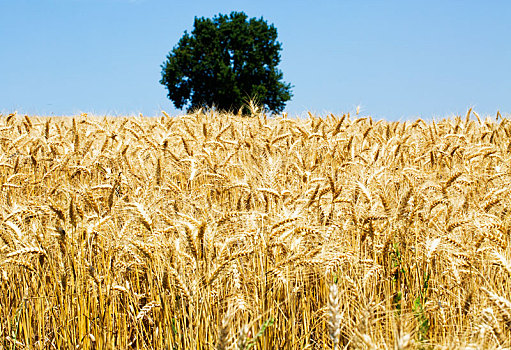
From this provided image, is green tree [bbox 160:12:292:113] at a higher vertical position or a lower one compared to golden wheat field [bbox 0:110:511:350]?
higher

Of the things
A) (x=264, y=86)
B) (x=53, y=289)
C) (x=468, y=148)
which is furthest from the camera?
(x=264, y=86)

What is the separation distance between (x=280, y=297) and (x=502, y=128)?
6.40 metres

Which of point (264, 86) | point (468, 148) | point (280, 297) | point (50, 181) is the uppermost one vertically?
point (264, 86)

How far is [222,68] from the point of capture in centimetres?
3253

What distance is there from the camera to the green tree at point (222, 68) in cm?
3319

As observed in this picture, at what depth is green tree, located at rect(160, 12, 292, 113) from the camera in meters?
33.2

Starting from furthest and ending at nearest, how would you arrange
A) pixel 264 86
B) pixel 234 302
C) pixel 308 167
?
pixel 264 86, pixel 308 167, pixel 234 302

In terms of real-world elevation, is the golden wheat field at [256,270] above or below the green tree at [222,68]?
below

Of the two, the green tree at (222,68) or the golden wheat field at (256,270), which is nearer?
the golden wheat field at (256,270)

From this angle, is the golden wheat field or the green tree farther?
the green tree

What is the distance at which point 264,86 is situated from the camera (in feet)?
108

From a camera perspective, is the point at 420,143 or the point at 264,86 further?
the point at 264,86

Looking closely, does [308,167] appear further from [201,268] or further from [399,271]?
[201,268]

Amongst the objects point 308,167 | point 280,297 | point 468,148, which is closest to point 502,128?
point 468,148
